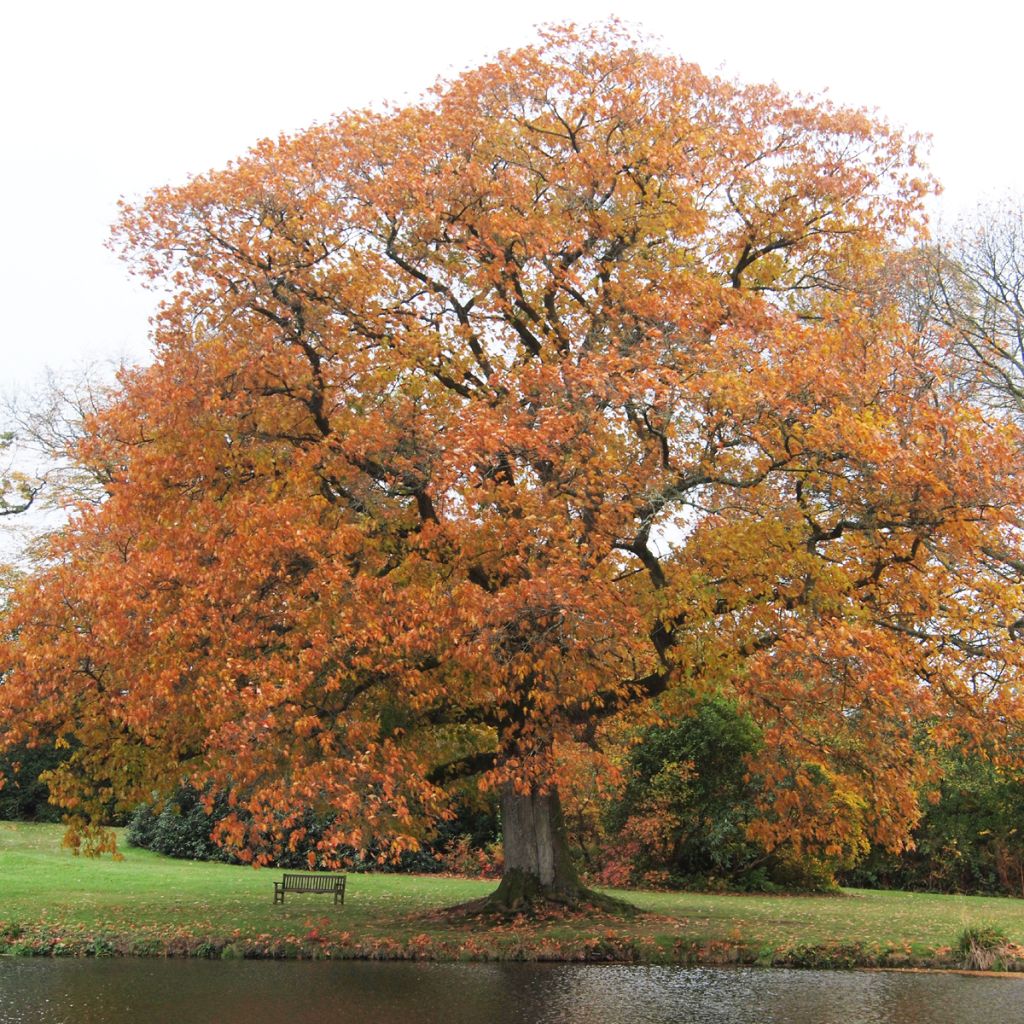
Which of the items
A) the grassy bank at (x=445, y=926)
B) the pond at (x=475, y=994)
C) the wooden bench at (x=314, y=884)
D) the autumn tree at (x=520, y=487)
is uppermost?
the autumn tree at (x=520, y=487)

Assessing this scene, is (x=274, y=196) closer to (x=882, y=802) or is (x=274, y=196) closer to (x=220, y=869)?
(x=882, y=802)

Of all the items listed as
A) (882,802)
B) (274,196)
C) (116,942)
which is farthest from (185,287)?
(882,802)

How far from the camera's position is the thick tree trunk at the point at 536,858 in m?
15.9

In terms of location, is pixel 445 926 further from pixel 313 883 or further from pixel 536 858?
pixel 313 883

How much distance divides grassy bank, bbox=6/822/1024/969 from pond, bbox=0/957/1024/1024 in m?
0.61

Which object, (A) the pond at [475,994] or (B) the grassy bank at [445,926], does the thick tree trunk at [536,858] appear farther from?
(A) the pond at [475,994]

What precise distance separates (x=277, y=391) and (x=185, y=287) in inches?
80.8

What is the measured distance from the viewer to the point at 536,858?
1620cm

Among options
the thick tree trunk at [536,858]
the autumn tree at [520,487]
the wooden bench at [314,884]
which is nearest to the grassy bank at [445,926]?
the wooden bench at [314,884]

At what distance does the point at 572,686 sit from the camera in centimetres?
1311

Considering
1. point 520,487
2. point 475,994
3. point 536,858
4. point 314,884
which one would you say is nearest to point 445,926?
point 536,858

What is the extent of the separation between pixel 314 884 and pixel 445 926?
345 centimetres

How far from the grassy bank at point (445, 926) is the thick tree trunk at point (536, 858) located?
581mm

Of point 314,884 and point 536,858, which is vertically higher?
point 536,858
